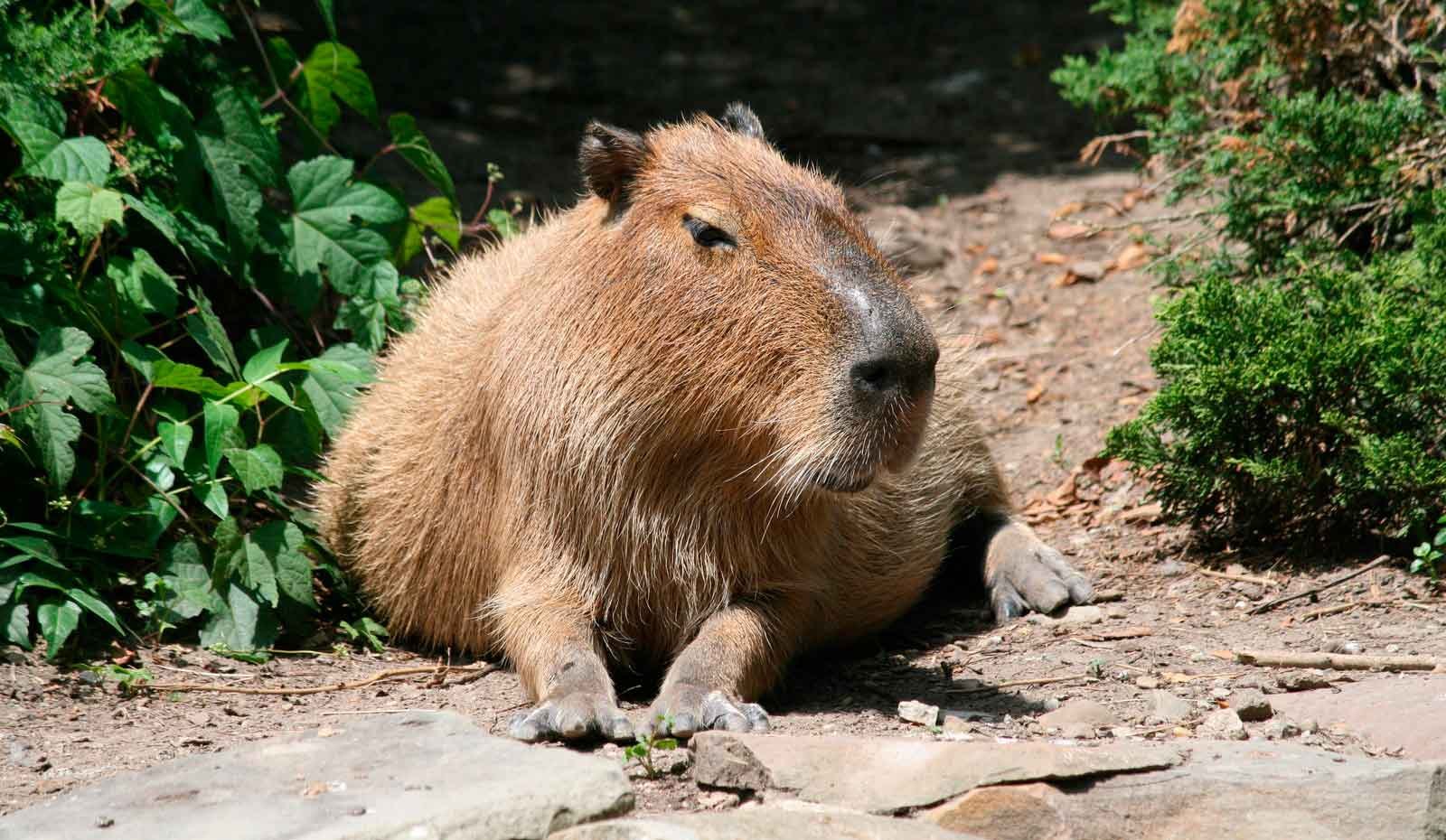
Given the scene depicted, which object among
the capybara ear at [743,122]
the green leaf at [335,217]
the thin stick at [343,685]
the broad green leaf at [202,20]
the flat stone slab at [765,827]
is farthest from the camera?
the green leaf at [335,217]

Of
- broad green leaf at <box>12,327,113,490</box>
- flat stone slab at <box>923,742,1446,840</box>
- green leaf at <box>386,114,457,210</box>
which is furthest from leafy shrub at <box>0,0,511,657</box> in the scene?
flat stone slab at <box>923,742,1446,840</box>

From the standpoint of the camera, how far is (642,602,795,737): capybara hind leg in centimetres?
329

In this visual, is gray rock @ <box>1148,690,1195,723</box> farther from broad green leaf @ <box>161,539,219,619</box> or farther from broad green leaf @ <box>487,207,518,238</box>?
broad green leaf @ <box>487,207,518,238</box>

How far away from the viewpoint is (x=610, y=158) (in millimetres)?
3709

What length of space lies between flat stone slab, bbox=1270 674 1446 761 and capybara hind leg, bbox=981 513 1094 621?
962mm

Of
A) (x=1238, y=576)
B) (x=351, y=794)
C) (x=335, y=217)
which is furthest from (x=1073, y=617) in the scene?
(x=335, y=217)

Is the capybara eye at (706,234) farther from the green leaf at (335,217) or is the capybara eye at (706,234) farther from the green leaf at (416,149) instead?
the green leaf at (416,149)

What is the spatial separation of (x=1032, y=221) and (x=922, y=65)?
128 inches

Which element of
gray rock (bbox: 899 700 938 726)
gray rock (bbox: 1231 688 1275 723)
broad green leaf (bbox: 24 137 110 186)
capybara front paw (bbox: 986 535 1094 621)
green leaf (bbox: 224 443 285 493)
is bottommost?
gray rock (bbox: 899 700 938 726)

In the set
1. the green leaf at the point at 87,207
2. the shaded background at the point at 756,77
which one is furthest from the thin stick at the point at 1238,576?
the shaded background at the point at 756,77

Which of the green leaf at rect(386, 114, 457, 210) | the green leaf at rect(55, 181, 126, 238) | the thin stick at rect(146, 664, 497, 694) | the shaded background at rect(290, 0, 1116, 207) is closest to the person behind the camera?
the thin stick at rect(146, 664, 497, 694)

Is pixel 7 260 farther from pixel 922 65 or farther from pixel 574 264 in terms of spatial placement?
pixel 922 65

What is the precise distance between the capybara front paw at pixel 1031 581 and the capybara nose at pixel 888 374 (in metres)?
1.36

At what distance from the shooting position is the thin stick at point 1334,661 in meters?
3.56
